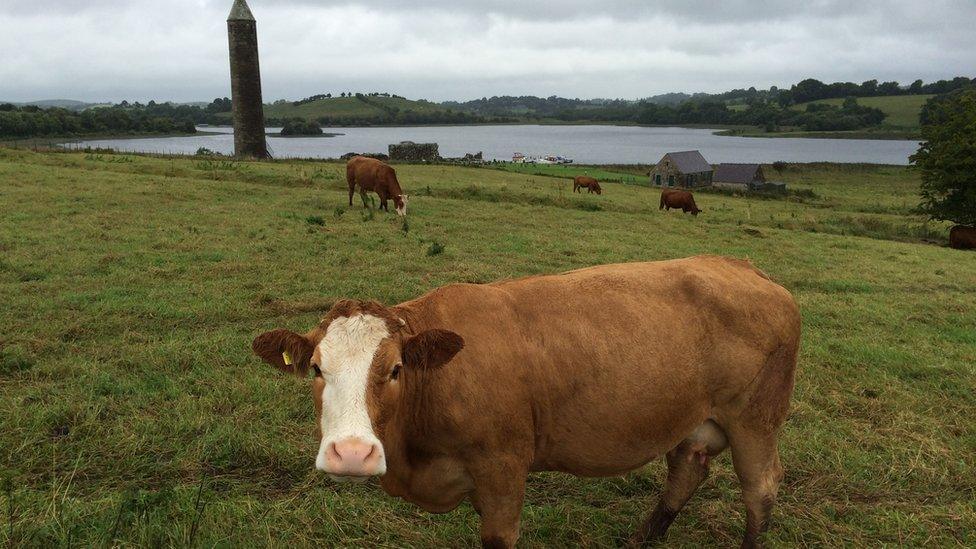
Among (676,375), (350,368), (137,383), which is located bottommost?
(137,383)

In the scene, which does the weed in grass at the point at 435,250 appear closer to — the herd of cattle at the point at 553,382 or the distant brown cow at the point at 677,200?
the herd of cattle at the point at 553,382

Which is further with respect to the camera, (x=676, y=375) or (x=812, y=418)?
(x=812, y=418)

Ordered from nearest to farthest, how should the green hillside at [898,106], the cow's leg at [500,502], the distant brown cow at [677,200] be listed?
the cow's leg at [500,502]
the distant brown cow at [677,200]
the green hillside at [898,106]

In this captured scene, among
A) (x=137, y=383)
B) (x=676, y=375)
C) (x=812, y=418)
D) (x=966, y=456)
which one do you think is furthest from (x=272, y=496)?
(x=966, y=456)

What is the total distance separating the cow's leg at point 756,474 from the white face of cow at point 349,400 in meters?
2.67

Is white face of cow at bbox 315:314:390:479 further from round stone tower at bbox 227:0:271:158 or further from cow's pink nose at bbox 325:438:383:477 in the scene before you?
round stone tower at bbox 227:0:271:158

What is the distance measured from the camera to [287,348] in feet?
11.4

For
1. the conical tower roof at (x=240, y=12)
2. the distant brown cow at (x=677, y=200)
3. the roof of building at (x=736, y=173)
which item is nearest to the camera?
the distant brown cow at (x=677, y=200)

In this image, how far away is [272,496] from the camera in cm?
471

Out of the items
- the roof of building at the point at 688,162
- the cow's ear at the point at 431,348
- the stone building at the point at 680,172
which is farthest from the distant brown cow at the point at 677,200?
the cow's ear at the point at 431,348

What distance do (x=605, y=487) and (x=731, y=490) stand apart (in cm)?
111

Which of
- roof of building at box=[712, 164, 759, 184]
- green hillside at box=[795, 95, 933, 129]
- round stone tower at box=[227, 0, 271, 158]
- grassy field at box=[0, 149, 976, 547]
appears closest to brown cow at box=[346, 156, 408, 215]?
grassy field at box=[0, 149, 976, 547]

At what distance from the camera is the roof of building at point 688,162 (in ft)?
195

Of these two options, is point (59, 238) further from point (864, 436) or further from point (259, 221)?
point (864, 436)
